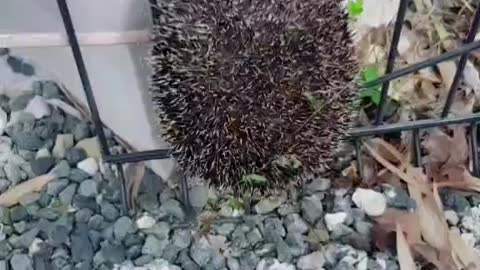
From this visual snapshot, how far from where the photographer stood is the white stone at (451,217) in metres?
1.18

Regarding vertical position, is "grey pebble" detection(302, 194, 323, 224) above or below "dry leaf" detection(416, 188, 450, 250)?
above

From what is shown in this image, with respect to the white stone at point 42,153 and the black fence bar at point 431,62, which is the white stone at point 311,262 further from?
the white stone at point 42,153

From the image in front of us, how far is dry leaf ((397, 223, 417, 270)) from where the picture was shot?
3.69ft

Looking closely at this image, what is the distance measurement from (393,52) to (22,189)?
19.1 inches

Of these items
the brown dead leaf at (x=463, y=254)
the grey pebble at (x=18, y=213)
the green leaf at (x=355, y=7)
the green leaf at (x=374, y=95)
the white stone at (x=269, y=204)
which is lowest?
the brown dead leaf at (x=463, y=254)

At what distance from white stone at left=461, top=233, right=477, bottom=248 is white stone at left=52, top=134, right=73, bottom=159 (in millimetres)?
508

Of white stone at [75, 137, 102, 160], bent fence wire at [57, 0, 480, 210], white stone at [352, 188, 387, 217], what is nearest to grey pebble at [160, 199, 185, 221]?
bent fence wire at [57, 0, 480, 210]

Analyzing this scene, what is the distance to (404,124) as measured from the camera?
3.86 feet

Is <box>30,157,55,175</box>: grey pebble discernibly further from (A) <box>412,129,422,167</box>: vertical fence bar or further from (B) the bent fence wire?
(A) <box>412,129,422,167</box>: vertical fence bar

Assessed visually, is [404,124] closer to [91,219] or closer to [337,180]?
[337,180]

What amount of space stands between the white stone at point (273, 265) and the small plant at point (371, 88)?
23 centimetres

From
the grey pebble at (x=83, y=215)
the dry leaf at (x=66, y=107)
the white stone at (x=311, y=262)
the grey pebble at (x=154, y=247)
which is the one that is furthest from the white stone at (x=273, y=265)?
the dry leaf at (x=66, y=107)

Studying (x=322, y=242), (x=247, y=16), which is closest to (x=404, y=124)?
(x=322, y=242)

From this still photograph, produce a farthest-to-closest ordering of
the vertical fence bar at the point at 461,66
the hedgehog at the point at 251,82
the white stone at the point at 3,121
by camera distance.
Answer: the white stone at the point at 3,121 < the vertical fence bar at the point at 461,66 < the hedgehog at the point at 251,82
